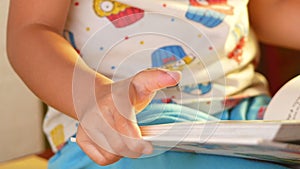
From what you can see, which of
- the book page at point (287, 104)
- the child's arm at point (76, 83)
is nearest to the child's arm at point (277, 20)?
the book page at point (287, 104)

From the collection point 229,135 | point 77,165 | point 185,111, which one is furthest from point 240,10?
point 229,135

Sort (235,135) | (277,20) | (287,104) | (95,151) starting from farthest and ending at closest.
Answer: (277,20)
(287,104)
(95,151)
(235,135)

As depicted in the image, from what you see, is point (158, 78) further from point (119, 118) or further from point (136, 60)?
point (136, 60)

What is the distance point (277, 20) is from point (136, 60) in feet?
0.94

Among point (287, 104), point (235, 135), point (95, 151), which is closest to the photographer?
point (235, 135)

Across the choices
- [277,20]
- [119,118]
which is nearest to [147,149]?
[119,118]

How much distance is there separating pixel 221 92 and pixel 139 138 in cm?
33

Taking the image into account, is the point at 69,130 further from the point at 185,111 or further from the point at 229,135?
the point at 229,135

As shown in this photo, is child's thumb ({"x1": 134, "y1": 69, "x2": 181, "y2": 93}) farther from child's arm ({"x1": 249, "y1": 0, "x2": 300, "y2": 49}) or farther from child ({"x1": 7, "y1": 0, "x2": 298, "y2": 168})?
child's arm ({"x1": 249, "y1": 0, "x2": 300, "y2": 49})

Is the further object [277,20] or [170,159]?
[277,20]

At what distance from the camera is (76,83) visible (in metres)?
0.61

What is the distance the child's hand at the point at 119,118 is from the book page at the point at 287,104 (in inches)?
8.3

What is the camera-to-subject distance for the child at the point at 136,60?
64 cm

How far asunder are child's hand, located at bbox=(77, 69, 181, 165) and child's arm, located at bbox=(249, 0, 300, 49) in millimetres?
437
